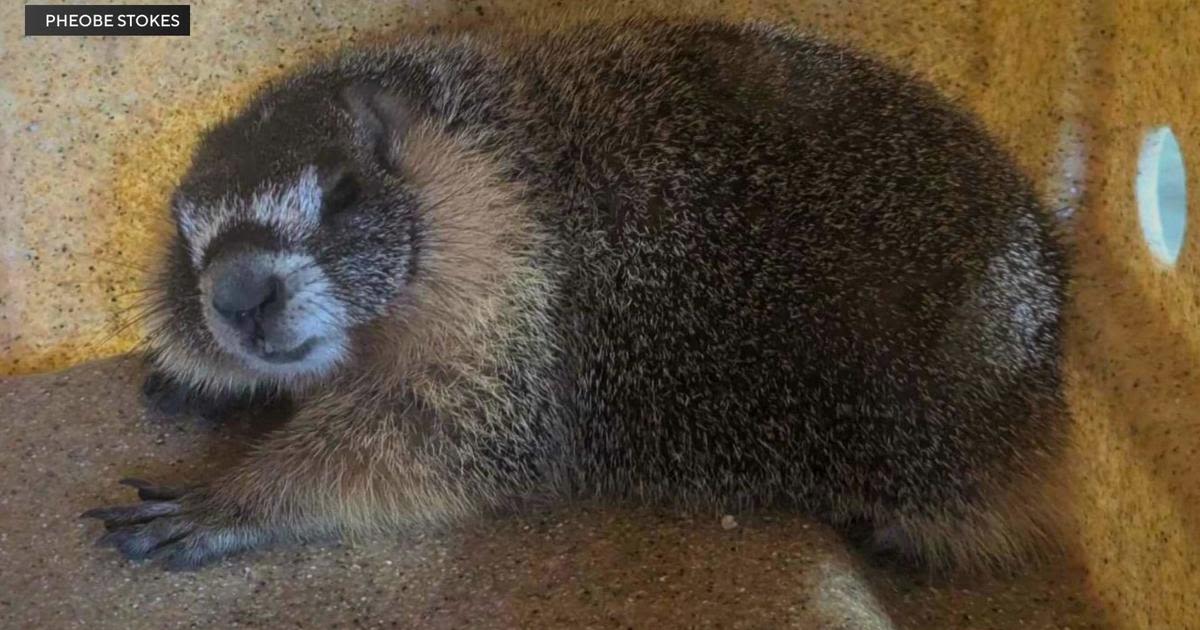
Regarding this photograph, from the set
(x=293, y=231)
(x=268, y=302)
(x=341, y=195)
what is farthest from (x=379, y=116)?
(x=268, y=302)

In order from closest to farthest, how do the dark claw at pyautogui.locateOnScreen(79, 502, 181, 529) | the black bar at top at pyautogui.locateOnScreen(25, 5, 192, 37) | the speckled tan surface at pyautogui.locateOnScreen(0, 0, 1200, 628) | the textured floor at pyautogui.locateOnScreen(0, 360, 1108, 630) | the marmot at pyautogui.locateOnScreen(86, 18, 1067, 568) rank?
the textured floor at pyautogui.locateOnScreen(0, 360, 1108, 630) → the marmot at pyautogui.locateOnScreen(86, 18, 1067, 568) → the dark claw at pyautogui.locateOnScreen(79, 502, 181, 529) → the speckled tan surface at pyautogui.locateOnScreen(0, 0, 1200, 628) → the black bar at top at pyautogui.locateOnScreen(25, 5, 192, 37)

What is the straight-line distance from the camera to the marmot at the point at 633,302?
1.93m

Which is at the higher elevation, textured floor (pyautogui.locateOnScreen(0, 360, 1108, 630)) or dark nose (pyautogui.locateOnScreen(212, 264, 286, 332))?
dark nose (pyautogui.locateOnScreen(212, 264, 286, 332))

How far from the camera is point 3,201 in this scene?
2.65 metres

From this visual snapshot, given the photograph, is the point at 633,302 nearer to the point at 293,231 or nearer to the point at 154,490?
the point at 293,231

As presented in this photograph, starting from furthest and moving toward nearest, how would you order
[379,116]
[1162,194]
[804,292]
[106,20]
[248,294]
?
1. [106,20]
2. [1162,194]
3. [379,116]
4. [804,292]
5. [248,294]

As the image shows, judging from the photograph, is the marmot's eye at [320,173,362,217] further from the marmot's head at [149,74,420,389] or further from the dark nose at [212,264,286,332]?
the dark nose at [212,264,286,332]

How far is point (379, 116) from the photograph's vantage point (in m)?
2.11

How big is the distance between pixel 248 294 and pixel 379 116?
0.49 metres

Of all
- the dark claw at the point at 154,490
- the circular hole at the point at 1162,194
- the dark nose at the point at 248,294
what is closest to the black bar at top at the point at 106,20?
the dark nose at the point at 248,294

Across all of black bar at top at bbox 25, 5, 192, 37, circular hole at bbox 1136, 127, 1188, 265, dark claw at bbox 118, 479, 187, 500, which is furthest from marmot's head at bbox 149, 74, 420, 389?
circular hole at bbox 1136, 127, 1188, 265

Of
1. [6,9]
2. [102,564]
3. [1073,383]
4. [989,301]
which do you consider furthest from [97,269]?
[1073,383]

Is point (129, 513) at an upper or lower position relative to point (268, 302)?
lower

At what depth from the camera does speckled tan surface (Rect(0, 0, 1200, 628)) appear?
2.28m
